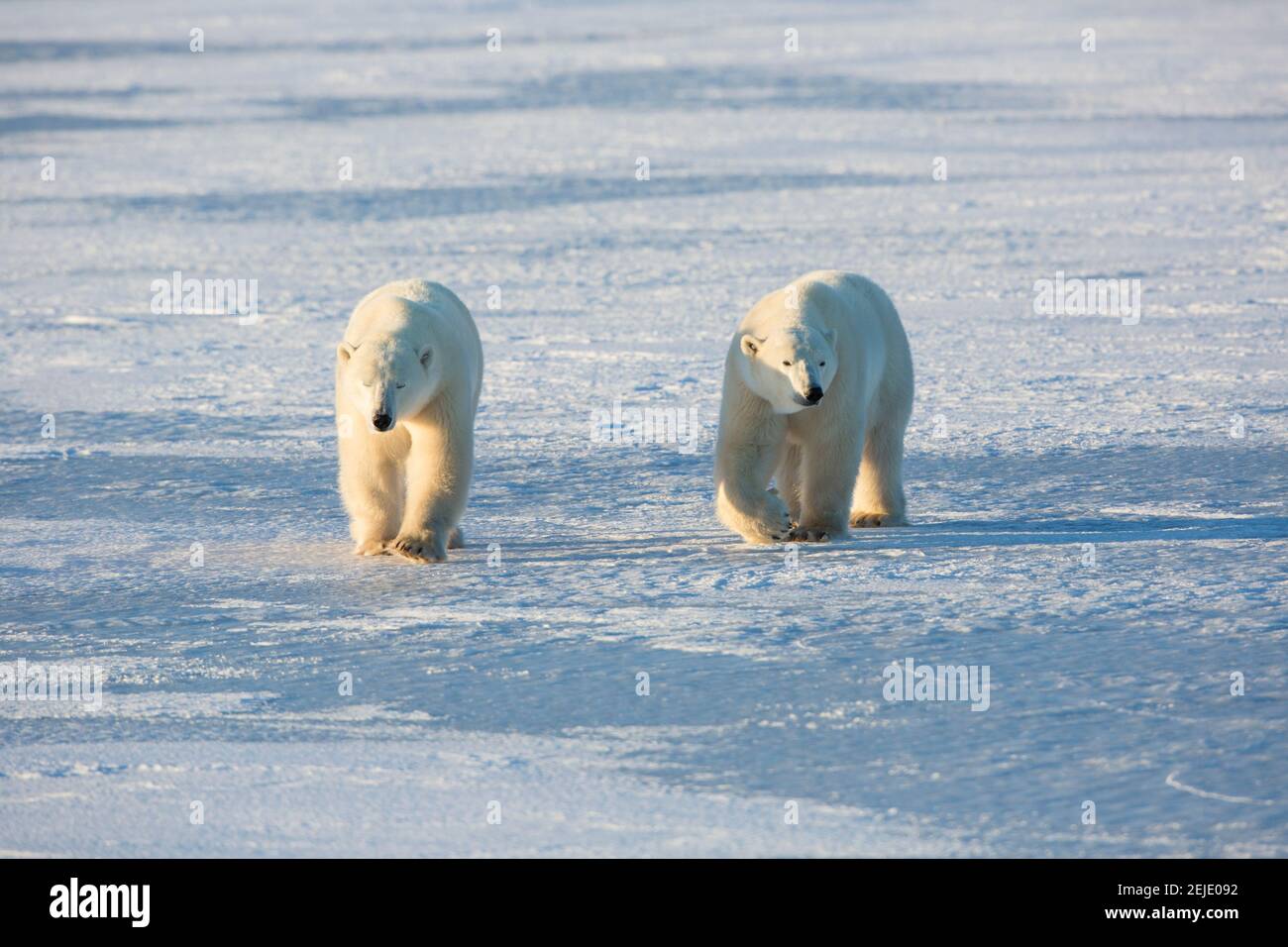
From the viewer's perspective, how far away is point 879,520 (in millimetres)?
5453

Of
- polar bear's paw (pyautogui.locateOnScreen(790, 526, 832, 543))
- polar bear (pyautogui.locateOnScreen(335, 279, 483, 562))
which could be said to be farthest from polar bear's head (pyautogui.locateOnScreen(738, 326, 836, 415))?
polar bear (pyautogui.locateOnScreen(335, 279, 483, 562))

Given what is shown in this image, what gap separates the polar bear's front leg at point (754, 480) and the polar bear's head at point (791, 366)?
0.37 feet

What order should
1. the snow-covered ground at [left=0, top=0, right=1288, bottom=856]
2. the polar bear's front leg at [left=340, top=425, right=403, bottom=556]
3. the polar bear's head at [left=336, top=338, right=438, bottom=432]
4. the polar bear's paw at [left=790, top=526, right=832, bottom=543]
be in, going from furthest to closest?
the polar bear's paw at [left=790, top=526, right=832, bottom=543]
the polar bear's front leg at [left=340, top=425, right=403, bottom=556]
the polar bear's head at [left=336, top=338, right=438, bottom=432]
the snow-covered ground at [left=0, top=0, right=1288, bottom=856]

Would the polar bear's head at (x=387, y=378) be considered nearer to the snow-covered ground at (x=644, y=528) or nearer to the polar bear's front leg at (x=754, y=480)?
the snow-covered ground at (x=644, y=528)

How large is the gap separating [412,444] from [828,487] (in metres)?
1.14

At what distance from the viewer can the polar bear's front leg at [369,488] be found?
4.98 metres

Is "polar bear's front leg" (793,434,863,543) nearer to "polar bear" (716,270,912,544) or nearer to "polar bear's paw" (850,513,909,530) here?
"polar bear" (716,270,912,544)

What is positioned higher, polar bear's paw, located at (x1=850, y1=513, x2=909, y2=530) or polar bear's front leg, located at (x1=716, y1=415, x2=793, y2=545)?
polar bear's front leg, located at (x1=716, y1=415, x2=793, y2=545)

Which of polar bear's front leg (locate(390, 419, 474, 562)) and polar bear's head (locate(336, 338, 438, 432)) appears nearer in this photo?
polar bear's head (locate(336, 338, 438, 432))

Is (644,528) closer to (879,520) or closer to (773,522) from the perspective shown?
(773,522)

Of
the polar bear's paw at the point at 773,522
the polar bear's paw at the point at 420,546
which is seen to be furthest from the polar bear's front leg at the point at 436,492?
the polar bear's paw at the point at 773,522

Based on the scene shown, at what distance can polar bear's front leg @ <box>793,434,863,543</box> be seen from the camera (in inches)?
198

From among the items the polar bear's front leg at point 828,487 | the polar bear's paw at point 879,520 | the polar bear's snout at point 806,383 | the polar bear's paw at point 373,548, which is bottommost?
the polar bear's paw at point 879,520

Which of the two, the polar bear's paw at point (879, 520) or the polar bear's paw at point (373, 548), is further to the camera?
the polar bear's paw at point (879, 520)
